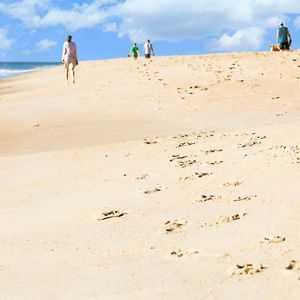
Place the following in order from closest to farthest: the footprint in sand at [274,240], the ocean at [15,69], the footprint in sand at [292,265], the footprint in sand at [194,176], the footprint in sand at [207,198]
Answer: the footprint in sand at [292,265] → the footprint in sand at [274,240] → the footprint in sand at [207,198] → the footprint in sand at [194,176] → the ocean at [15,69]

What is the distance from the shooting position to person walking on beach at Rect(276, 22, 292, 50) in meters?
19.6

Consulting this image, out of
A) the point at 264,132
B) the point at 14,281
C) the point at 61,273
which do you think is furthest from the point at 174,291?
the point at 264,132

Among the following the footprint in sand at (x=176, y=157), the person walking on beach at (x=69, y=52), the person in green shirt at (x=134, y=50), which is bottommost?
the footprint in sand at (x=176, y=157)

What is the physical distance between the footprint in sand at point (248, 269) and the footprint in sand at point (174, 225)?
771 millimetres

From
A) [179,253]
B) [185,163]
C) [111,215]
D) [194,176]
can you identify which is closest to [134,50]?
[185,163]

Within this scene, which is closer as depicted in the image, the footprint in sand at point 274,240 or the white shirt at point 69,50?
the footprint in sand at point 274,240

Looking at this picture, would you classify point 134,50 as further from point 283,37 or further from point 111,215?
point 111,215

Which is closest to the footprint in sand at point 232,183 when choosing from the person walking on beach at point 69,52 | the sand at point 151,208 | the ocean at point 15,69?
the sand at point 151,208

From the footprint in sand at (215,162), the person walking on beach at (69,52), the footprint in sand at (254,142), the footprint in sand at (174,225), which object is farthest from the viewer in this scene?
the person walking on beach at (69,52)

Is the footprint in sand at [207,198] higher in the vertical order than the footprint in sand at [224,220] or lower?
higher

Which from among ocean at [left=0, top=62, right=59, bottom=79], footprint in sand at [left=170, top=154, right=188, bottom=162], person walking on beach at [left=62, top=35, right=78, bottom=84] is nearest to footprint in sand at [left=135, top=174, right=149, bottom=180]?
footprint in sand at [left=170, top=154, right=188, bottom=162]

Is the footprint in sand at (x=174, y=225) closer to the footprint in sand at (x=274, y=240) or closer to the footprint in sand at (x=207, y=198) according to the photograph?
the footprint in sand at (x=207, y=198)

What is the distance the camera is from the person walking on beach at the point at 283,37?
64.4 ft

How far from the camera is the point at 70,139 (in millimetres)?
7660
